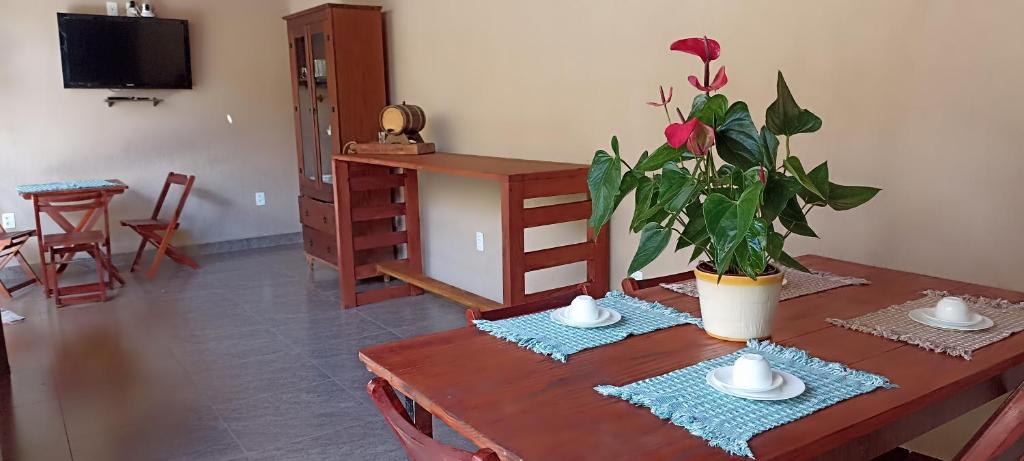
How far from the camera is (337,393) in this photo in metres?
2.91

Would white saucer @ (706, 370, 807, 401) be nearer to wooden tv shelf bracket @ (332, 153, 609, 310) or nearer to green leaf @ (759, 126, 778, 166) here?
green leaf @ (759, 126, 778, 166)

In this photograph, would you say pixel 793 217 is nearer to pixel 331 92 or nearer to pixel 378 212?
pixel 378 212

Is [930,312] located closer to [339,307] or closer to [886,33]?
[886,33]

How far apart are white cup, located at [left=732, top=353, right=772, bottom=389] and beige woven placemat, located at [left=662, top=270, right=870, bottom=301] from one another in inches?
22.9

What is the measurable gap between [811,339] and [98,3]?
5.50 meters

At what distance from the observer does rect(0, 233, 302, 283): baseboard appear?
514 centimetres

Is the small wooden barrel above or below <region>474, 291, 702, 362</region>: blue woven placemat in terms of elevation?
above

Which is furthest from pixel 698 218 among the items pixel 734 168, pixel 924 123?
pixel 924 123

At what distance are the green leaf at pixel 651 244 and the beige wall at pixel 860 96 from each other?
1241 millimetres

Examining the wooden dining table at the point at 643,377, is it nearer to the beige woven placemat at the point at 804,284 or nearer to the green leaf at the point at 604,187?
the beige woven placemat at the point at 804,284

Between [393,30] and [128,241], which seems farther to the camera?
[128,241]

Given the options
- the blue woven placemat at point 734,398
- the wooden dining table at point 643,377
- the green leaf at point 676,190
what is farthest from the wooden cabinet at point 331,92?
the blue woven placemat at point 734,398

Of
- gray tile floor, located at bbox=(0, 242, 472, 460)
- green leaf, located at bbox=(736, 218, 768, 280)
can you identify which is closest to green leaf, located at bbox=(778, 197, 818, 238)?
green leaf, located at bbox=(736, 218, 768, 280)

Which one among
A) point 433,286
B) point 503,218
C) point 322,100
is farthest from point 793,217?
point 322,100
